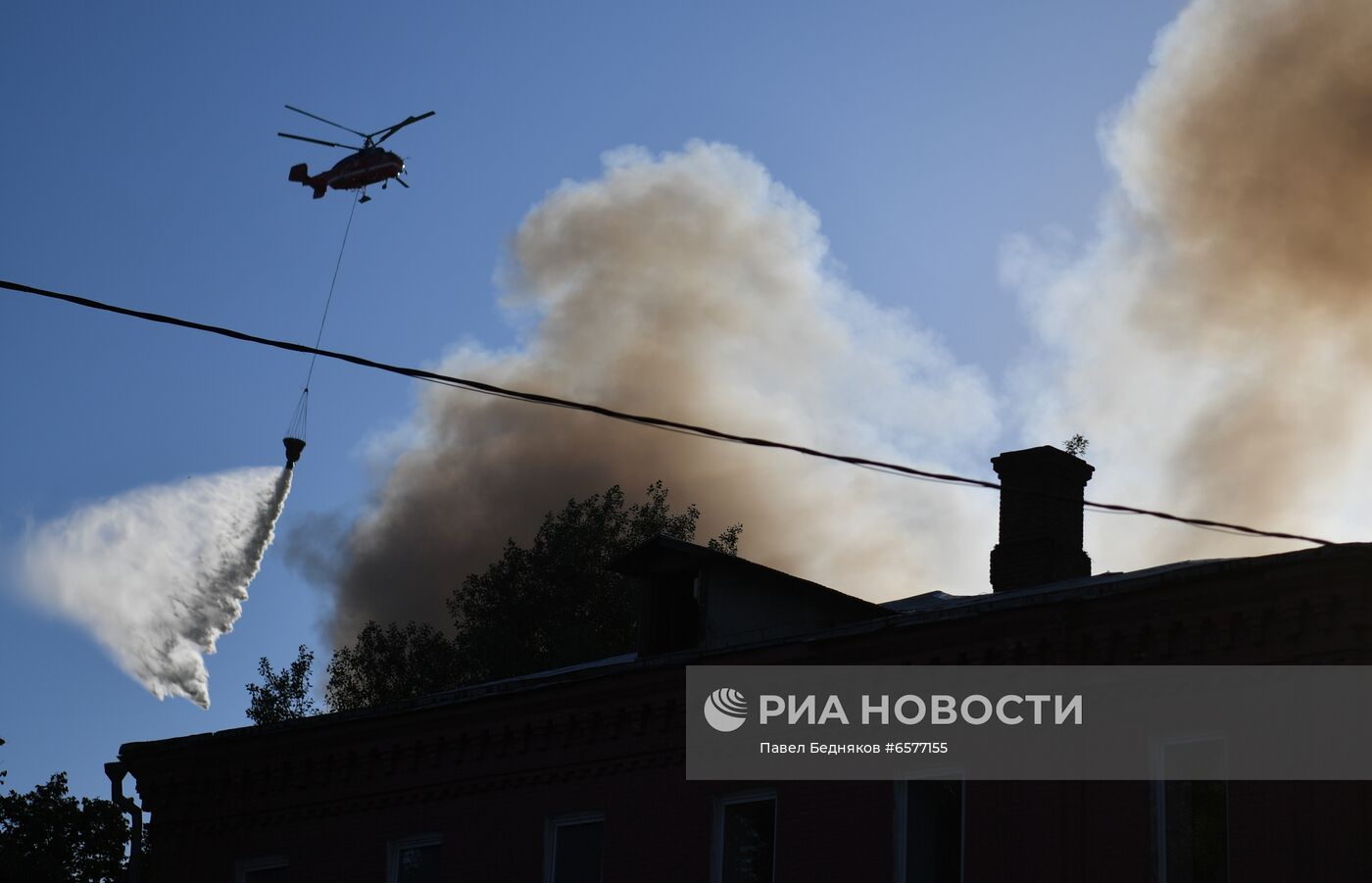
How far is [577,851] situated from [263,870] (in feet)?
19.3

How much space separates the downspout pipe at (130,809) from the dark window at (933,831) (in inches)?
514

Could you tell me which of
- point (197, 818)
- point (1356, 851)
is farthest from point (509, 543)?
point (1356, 851)

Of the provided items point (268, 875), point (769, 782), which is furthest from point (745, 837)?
point (268, 875)

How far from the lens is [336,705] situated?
52.7m

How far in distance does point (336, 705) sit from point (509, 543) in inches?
273

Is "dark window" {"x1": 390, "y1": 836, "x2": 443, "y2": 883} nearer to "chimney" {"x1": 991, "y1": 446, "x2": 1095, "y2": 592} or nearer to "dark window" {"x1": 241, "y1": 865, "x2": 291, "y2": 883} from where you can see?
"dark window" {"x1": 241, "y1": 865, "x2": 291, "y2": 883}

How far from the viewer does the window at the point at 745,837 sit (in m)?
22.1

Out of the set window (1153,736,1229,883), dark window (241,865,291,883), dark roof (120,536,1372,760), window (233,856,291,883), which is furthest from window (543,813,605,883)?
window (1153,736,1229,883)

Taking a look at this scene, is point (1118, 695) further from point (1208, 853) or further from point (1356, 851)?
point (1356, 851)

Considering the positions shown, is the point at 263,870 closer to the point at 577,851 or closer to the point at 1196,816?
the point at 577,851

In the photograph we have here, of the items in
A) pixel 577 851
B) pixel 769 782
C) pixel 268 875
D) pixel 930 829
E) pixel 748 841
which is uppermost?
pixel 769 782

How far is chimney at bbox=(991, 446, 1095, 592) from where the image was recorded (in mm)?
28234

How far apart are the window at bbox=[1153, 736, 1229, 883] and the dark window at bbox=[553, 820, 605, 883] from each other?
25.8 feet

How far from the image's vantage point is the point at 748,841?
2227cm
